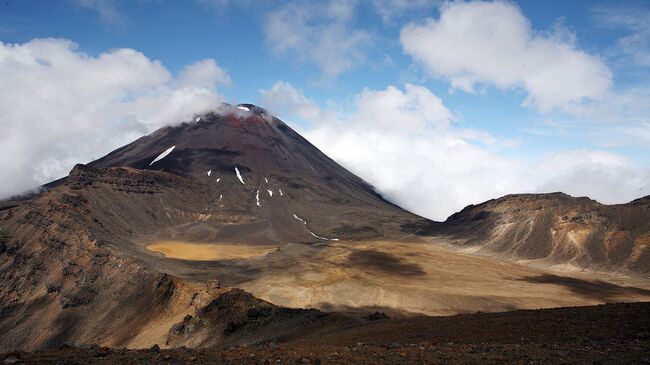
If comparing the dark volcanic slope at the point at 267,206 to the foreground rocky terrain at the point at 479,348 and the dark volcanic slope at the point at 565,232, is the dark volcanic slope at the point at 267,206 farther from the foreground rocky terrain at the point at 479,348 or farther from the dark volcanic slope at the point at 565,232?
the foreground rocky terrain at the point at 479,348

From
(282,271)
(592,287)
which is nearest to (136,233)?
(282,271)

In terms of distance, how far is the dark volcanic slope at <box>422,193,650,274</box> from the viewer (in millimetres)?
102500

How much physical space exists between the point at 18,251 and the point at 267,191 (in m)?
107

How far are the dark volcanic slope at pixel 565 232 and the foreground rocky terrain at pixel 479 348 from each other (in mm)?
88722

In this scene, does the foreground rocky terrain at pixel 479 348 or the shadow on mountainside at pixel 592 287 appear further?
the shadow on mountainside at pixel 592 287

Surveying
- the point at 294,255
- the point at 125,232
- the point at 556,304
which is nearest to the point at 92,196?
the point at 125,232

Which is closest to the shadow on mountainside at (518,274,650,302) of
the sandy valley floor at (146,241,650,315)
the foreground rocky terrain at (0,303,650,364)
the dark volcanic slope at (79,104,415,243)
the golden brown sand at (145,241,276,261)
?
the sandy valley floor at (146,241,650,315)

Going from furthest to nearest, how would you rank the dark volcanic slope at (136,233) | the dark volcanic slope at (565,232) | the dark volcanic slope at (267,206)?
the dark volcanic slope at (267,206), the dark volcanic slope at (565,232), the dark volcanic slope at (136,233)

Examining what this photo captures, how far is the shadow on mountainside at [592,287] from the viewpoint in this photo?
247ft

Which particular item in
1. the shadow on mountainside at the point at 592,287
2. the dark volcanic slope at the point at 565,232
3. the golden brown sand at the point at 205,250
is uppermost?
the dark volcanic slope at the point at 565,232

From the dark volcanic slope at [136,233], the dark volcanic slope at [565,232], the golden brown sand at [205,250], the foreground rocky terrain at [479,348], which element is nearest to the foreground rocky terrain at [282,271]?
the foreground rocky terrain at [479,348]

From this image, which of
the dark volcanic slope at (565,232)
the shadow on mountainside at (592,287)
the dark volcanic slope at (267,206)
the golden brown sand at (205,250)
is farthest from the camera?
the dark volcanic slope at (267,206)

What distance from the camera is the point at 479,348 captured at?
55.6ft

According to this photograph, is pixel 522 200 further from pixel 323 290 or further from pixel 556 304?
pixel 323 290
